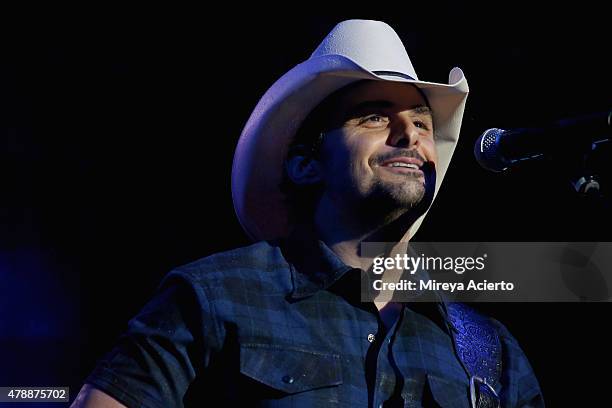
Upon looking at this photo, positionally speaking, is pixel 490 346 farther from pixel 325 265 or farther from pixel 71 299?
pixel 71 299

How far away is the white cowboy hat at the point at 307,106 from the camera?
311cm

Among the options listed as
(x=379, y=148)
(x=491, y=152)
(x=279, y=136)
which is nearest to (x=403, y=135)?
(x=379, y=148)

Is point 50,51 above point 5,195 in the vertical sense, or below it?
above

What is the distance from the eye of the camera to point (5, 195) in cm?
368

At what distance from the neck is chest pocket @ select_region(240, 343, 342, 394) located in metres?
0.50

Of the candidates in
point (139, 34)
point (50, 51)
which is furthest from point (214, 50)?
point (50, 51)

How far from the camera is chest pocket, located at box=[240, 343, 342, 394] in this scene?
8.33ft

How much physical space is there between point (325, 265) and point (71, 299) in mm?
1297

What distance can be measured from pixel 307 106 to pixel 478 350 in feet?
3.50

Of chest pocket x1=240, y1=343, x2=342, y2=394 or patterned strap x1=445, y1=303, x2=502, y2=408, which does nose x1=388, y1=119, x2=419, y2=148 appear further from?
chest pocket x1=240, y1=343, x2=342, y2=394

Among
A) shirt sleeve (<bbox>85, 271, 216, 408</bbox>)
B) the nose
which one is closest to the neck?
the nose

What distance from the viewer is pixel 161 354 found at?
2.50 m

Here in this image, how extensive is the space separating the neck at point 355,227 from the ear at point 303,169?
0.12 meters

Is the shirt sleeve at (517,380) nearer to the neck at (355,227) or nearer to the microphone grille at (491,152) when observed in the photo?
the neck at (355,227)
